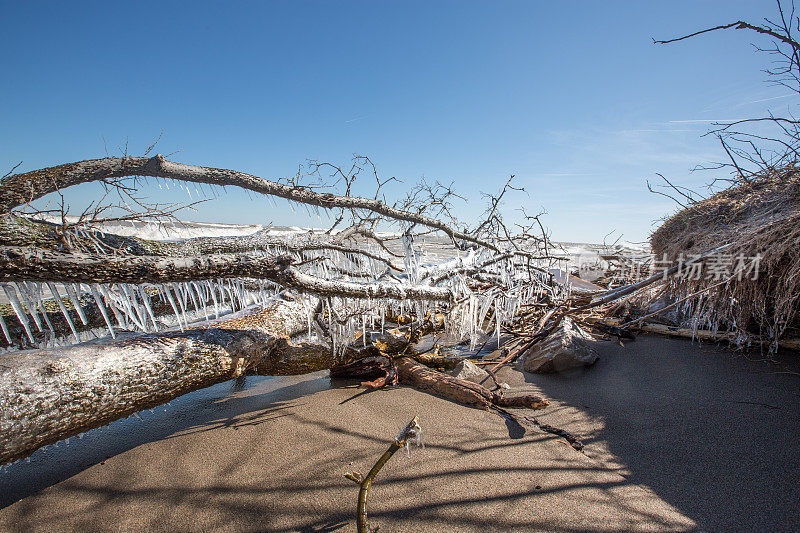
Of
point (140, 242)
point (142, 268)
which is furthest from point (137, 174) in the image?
point (142, 268)

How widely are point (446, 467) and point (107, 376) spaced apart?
7.59 feet

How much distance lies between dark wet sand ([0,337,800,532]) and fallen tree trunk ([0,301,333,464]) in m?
0.31

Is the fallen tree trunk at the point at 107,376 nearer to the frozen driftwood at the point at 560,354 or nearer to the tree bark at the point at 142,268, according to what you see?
the tree bark at the point at 142,268

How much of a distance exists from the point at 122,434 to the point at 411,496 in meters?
2.47

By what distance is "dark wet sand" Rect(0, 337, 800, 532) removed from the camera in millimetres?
1602

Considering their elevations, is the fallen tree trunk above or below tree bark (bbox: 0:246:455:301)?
below

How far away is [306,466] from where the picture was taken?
6.57 feet

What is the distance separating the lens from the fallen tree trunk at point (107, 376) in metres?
1.93

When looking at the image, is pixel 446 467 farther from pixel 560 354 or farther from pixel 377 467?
A: pixel 560 354

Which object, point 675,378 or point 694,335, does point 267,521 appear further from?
point 694,335

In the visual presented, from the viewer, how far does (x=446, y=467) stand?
190cm

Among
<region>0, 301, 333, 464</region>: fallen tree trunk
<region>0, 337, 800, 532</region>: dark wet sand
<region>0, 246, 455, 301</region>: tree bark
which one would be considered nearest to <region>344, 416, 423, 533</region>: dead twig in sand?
<region>0, 337, 800, 532</region>: dark wet sand

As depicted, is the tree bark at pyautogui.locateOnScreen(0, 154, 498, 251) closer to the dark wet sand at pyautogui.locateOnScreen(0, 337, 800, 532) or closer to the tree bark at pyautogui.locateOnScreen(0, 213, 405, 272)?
the tree bark at pyautogui.locateOnScreen(0, 213, 405, 272)

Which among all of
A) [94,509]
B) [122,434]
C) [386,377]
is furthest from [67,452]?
[386,377]
